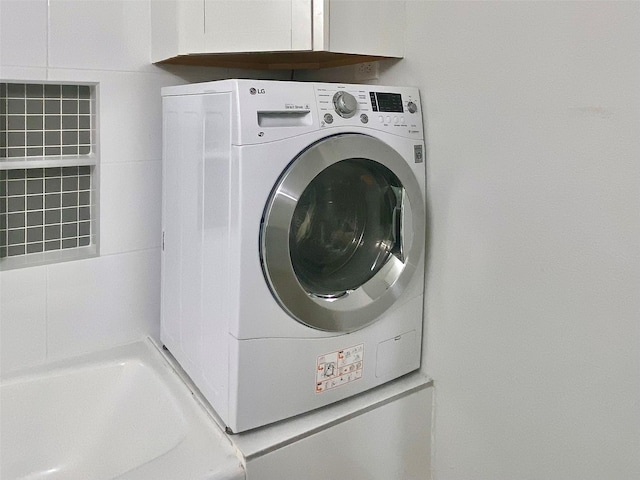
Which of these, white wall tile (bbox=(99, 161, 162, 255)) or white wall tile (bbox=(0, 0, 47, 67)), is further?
white wall tile (bbox=(99, 161, 162, 255))

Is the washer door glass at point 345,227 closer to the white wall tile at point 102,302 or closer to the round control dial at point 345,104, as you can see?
the round control dial at point 345,104

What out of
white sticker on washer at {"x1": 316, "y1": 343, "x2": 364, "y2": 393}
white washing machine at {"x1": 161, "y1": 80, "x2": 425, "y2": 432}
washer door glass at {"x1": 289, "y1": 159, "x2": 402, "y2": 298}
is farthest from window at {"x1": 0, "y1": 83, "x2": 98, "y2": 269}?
white sticker on washer at {"x1": 316, "y1": 343, "x2": 364, "y2": 393}

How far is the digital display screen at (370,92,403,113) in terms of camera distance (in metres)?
1.47

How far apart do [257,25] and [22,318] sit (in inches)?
44.3

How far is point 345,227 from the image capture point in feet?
5.04

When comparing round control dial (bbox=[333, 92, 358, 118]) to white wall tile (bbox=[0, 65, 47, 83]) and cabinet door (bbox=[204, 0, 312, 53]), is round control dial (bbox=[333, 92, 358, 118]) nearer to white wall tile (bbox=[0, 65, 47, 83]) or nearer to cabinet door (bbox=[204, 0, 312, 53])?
cabinet door (bbox=[204, 0, 312, 53])

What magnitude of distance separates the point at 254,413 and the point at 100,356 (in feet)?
2.27

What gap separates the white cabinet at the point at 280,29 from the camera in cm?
141

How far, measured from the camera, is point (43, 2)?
156 cm

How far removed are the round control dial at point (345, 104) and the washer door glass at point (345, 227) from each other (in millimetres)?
125

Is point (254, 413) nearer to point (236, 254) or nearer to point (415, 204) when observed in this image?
point (236, 254)

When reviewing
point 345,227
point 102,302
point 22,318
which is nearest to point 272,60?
point 345,227

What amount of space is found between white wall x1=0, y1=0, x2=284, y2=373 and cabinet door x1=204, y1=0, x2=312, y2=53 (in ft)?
1.17

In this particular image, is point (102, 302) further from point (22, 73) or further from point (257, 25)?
point (257, 25)
